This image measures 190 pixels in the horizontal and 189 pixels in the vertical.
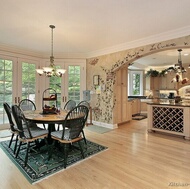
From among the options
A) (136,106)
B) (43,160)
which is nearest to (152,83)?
(136,106)

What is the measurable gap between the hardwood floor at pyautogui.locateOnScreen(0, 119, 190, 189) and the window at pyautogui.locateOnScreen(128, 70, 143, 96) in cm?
479

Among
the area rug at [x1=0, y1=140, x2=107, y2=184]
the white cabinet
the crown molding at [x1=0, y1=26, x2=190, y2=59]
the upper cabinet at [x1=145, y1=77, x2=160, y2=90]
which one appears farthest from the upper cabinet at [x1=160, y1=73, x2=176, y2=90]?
the area rug at [x1=0, y1=140, x2=107, y2=184]

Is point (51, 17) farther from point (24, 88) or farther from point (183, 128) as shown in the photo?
point (183, 128)

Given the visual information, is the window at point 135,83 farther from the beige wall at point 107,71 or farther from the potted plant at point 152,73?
the beige wall at point 107,71

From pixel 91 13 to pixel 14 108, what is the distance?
84.9 inches

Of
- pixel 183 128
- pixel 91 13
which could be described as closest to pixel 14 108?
pixel 91 13

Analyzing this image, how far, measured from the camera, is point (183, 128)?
154 inches

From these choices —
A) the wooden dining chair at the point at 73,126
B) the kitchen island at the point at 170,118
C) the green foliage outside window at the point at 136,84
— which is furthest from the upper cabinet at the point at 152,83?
the wooden dining chair at the point at 73,126

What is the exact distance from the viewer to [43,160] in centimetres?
264

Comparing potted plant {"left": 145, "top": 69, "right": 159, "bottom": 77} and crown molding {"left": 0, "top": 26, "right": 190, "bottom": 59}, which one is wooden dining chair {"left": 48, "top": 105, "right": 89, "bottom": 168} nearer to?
crown molding {"left": 0, "top": 26, "right": 190, "bottom": 59}

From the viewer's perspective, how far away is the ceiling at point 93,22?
7.76ft

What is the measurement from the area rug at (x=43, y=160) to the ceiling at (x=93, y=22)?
2.63m

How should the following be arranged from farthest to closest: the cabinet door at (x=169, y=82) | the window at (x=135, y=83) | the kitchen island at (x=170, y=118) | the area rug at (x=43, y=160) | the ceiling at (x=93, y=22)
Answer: the window at (x=135, y=83)
the cabinet door at (x=169, y=82)
the kitchen island at (x=170, y=118)
the ceiling at (x=93, y=22)
the area rug at (x=43, y=160)

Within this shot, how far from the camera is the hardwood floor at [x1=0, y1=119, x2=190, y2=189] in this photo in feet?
6.51
